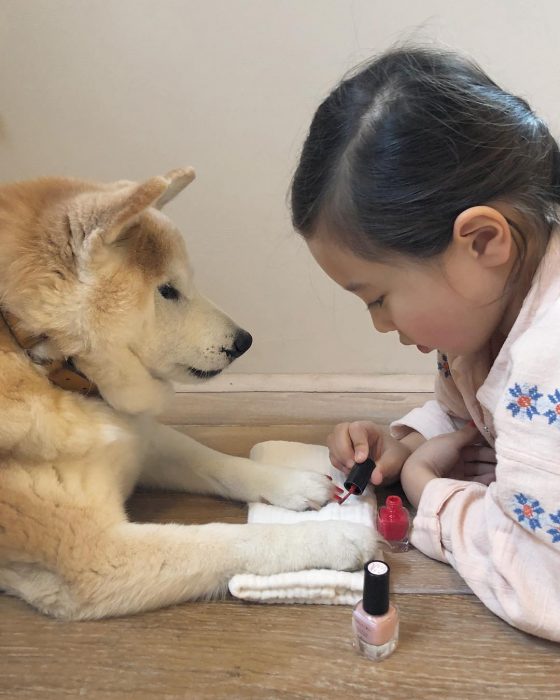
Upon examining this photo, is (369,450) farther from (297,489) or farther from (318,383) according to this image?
(318,383)

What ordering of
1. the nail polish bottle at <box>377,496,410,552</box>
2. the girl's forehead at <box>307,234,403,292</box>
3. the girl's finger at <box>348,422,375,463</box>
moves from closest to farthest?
the girl's forehead at <box>307,234,403,292</box> < the nail polish bottle at <box>377,496,410,552</box> < the girl's finger at <box>348,422,375,463</box>

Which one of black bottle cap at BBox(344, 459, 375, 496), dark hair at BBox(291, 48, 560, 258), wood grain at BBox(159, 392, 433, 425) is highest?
dark hair at BBox(291, 48, 560, 258)

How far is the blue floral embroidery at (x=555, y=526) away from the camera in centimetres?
64

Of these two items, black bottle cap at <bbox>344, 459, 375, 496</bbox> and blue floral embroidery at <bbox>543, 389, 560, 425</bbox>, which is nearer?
blue floral embroidery at <bbox>543, 389, 560, 425</bbox>

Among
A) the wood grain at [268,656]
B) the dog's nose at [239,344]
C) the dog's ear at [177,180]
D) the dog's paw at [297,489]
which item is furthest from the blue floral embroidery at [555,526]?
the dog's ear at [177,180]

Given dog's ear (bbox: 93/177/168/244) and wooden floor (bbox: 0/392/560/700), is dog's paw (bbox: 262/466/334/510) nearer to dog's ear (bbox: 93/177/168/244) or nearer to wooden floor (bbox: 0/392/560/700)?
wooden floor (bbox: 0/392/560/700)

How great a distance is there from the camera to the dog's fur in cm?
75

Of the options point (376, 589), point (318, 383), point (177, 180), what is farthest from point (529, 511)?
point (318, 383)

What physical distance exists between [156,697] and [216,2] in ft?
4.43

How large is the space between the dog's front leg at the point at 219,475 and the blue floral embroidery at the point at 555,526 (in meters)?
0.36

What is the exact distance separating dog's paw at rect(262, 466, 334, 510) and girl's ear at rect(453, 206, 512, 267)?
414mm

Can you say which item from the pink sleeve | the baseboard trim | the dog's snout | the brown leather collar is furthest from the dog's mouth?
the baseboard trim

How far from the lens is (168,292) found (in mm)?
899

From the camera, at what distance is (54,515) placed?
75 centimetres
